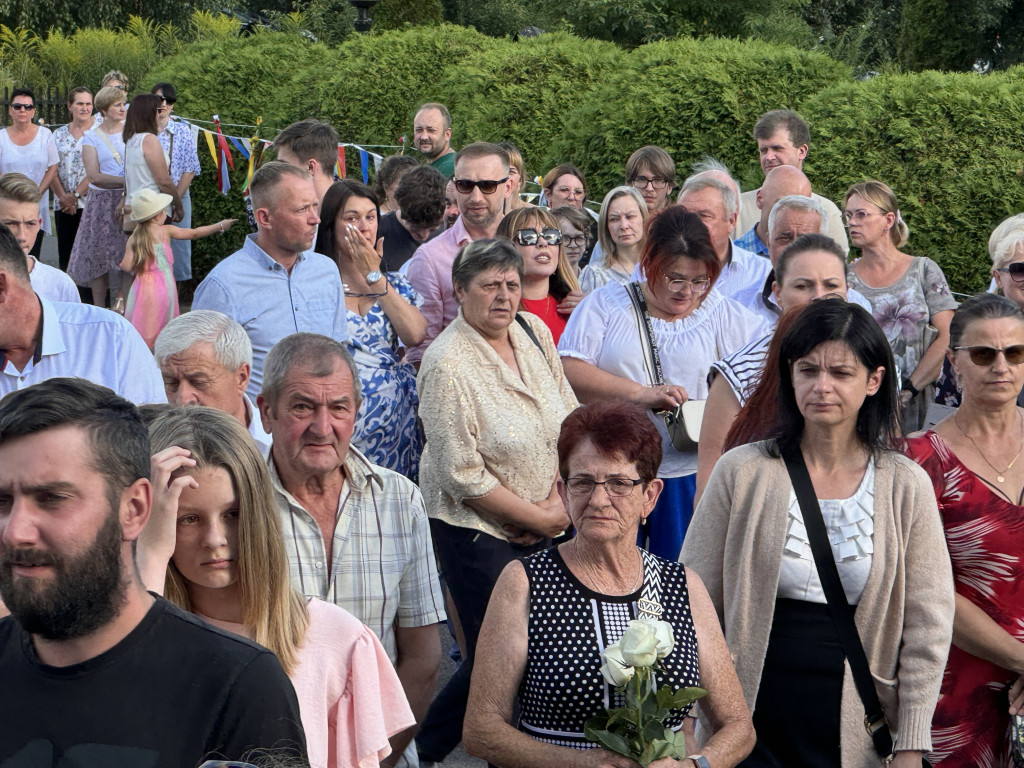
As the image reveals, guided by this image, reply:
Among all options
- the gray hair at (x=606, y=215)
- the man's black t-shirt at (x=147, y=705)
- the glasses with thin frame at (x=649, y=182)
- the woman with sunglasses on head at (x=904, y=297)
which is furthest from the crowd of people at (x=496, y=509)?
the glasses with thin frame at (x=649, y=182)

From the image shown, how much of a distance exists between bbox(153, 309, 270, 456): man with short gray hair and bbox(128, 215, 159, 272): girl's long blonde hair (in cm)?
372

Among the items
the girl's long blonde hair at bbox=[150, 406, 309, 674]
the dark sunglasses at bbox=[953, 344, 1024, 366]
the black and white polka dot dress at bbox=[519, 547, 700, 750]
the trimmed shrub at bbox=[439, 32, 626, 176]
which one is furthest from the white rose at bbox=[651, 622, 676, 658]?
the trimmed shrub at bbox=[439, 32, 626, 176]

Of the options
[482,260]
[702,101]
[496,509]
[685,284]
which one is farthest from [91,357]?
[702,101]

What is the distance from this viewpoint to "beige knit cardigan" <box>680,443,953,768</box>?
354 cm

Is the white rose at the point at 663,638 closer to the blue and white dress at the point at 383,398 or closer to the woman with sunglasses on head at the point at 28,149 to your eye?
the blue and white dress at the point at 383,398

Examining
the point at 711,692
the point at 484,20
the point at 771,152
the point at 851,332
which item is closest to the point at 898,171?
the point at 771,152

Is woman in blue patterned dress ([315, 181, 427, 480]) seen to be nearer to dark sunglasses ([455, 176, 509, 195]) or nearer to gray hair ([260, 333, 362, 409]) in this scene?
dark sunglasses ([455, 176, 509, 195])

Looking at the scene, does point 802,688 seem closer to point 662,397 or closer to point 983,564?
point 983,564

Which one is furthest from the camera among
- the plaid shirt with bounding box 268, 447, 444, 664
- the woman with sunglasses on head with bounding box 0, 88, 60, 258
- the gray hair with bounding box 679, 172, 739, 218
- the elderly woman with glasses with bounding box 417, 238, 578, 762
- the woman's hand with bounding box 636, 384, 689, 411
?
the woman with sunglasses on head with bounding box 0, 88, 60, 258

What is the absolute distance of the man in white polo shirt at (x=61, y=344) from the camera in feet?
13.0

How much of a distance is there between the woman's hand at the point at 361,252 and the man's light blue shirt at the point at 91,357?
1.71 metres

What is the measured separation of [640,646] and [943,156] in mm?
7127

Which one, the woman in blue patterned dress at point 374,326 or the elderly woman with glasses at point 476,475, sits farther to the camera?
the woman in blue patterned dress at point 374,326

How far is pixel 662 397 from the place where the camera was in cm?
527
